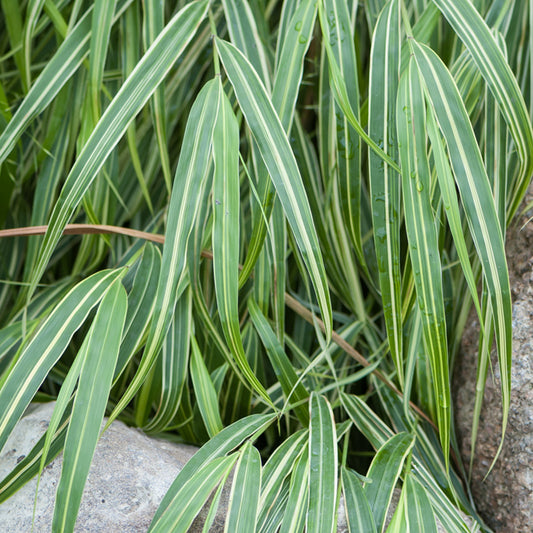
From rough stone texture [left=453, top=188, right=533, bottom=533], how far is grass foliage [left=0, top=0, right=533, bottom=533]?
33mm

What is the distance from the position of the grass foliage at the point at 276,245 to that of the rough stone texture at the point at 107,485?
27 mm

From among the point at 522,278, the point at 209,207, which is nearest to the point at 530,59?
the point at 522,278

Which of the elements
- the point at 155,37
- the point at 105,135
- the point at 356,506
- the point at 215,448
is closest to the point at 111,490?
the point at 215,448

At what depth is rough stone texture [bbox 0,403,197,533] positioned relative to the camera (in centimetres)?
52

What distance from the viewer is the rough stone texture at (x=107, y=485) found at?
1.72ft

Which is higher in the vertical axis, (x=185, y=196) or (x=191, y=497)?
(x=185, y=196)

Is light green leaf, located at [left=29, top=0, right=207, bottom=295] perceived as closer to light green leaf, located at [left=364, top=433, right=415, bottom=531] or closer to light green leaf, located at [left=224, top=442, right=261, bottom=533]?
light green leaf, located at [left=224, top=442, right=261, bottom=533]

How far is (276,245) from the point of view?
600 millimetres

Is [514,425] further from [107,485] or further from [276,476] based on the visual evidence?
[107,485]

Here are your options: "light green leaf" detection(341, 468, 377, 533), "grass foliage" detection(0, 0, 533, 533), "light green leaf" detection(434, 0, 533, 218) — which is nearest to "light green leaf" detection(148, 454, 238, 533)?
"grass foliage" detection(0, 0, 533, 533)

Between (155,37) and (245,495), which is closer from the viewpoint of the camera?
(245,495)

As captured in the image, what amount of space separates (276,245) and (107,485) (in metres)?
0.28

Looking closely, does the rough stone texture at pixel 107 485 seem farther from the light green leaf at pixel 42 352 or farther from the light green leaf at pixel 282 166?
the light green leaf at pixel 282 166

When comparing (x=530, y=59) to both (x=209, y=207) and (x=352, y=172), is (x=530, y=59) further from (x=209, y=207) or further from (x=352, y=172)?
(x=209, y=207)
